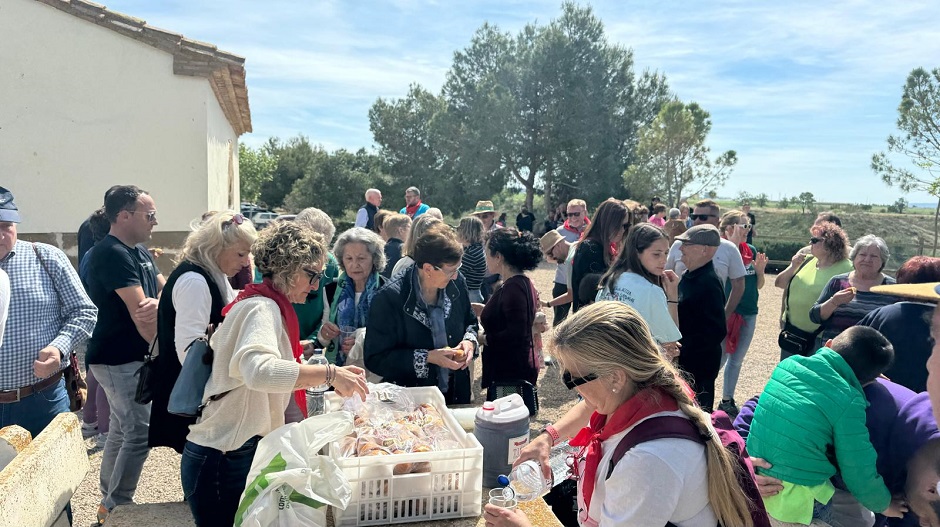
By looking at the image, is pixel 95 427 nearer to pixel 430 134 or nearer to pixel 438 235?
pixel 438 235

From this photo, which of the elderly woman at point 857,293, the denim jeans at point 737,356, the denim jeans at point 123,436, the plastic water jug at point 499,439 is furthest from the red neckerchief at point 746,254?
the denim jeans at point 123,436

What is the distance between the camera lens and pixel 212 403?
7.50 ft

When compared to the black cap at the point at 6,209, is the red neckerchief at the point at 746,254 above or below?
below

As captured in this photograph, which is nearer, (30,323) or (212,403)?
(212,403)

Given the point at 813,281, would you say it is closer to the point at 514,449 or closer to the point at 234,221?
the point at 514,449

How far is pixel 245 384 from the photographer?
2.18 m

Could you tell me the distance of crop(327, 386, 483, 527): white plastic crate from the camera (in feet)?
6.68

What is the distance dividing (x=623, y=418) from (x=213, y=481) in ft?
5.45

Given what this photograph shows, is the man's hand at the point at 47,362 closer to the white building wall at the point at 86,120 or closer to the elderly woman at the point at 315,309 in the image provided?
the elderly woman at the point at 315,309

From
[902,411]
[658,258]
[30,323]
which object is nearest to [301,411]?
[30,323]

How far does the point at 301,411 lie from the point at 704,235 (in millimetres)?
3338

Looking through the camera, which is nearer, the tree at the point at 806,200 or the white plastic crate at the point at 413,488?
the white plastic crate at the point at 413,488

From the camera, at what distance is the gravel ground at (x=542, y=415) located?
394cm

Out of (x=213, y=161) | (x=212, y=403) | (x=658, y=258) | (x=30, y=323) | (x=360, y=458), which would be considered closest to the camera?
(x=360, y=458)
